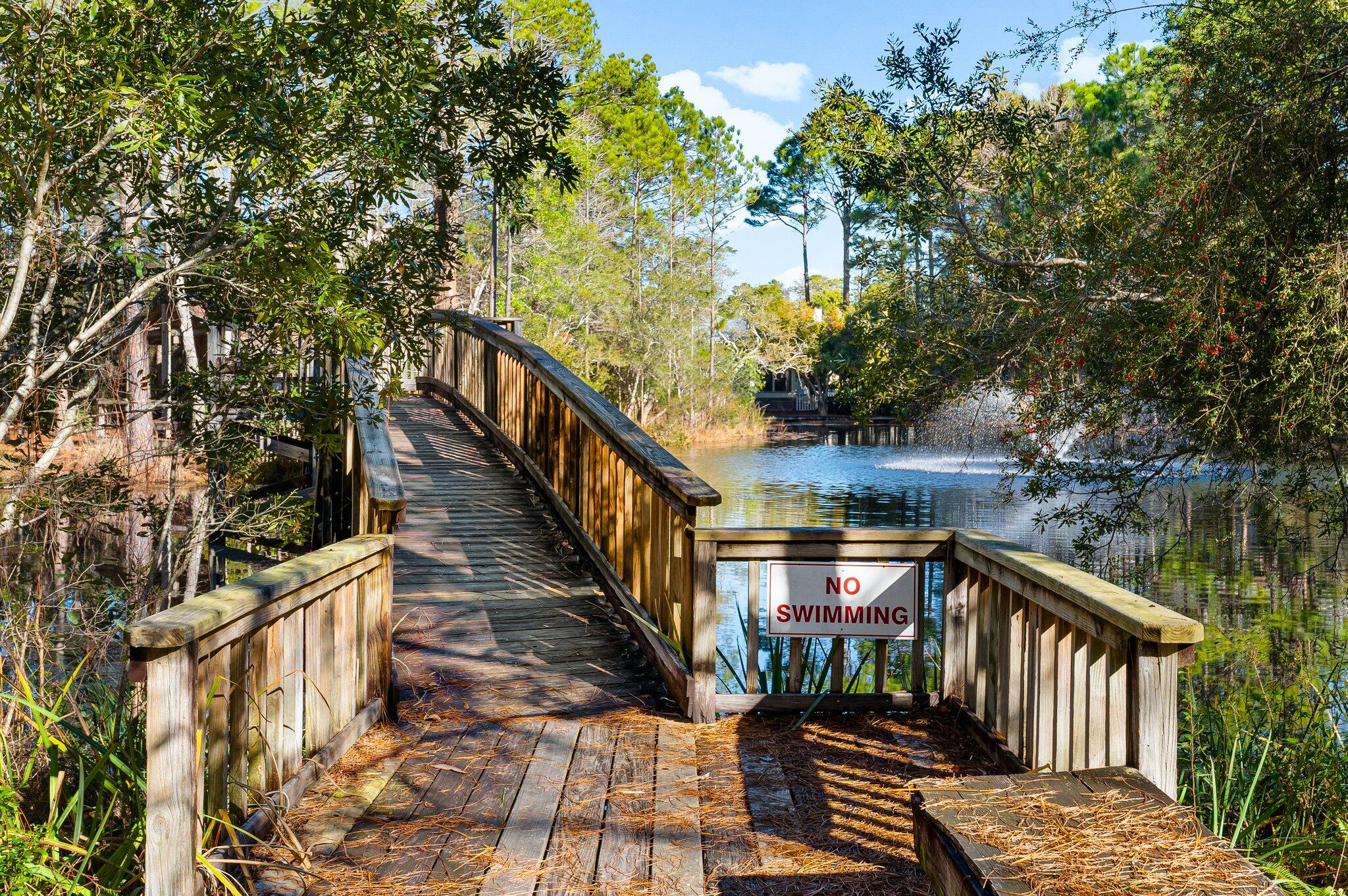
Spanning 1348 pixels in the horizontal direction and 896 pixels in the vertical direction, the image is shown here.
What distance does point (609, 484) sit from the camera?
651 cm

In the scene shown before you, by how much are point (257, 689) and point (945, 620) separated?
2877mm

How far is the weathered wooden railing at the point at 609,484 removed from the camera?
4.92m

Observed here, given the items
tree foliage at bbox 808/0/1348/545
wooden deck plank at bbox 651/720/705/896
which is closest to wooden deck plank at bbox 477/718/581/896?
wooden deck plank at bbox 651/720/705/896

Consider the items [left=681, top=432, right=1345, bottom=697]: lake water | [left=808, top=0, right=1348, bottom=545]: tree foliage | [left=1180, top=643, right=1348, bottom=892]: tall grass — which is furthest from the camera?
[left=681, top=432, right=1345, bottom=697]: lake water

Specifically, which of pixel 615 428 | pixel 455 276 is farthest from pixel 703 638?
pixel 455 276

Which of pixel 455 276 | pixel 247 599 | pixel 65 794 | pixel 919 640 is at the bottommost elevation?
pixel 65 794

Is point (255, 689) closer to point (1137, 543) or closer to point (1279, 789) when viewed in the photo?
point (1279, 789)

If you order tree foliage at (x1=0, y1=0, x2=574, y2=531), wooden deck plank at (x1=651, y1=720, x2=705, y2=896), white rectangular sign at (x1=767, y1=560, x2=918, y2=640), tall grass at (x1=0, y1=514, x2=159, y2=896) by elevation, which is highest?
tree foliage at (x1=0, y1=0, x2=574, y2=531)

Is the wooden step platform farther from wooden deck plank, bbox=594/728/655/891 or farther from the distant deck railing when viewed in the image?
wooden deck plank, bbox=594/728/655/891

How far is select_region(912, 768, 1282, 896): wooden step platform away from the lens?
6.89ft

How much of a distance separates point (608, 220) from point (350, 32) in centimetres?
3324

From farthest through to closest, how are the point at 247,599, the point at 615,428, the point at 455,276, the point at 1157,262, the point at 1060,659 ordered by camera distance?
the point at 455,276
the point at 1157,262
the point at 615,428
the point at 1060,659
the point at 247,599

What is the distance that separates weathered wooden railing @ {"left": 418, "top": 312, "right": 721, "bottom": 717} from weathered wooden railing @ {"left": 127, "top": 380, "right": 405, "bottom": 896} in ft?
4.27

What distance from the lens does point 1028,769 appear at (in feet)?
12.4
